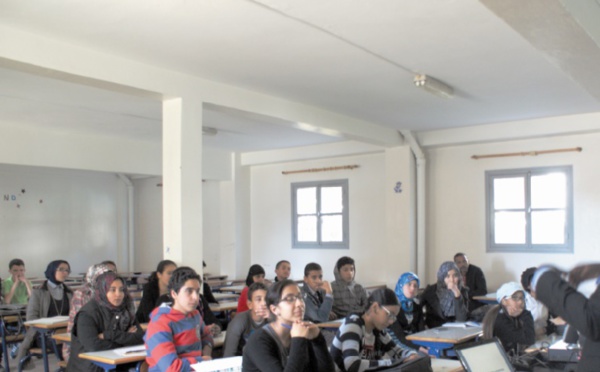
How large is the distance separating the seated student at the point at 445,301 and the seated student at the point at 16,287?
187 inches

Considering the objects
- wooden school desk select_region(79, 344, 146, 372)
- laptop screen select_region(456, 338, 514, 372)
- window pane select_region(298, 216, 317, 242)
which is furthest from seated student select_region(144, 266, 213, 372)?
window pane select_region(298, 216, 317, 242)

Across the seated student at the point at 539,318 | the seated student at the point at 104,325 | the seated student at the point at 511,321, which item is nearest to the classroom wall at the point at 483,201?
the seated student at the point at 539,318

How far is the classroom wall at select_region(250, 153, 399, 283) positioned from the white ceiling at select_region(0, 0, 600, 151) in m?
2.23

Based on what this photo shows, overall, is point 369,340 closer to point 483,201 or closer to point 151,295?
point 151,295

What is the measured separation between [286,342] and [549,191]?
249 inches

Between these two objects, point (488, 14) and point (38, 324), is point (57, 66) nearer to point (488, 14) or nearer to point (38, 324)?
point (38, 324)

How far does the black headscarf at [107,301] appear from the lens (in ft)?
13.7

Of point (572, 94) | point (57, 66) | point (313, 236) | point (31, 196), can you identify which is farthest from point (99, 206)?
point (572, 94)

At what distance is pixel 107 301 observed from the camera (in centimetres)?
418

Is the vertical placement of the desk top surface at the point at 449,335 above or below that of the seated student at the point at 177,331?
below

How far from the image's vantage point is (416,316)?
527cm

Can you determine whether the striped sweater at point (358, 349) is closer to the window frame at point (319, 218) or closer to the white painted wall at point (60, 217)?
the window frame at point (319, 218)

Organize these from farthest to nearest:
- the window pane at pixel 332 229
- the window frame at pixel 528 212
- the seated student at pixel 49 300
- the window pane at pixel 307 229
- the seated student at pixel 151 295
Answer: the window pane at pixel 307 229, the window pane at pixel 332 229, the window frame at pixel 528 212, the seated student at pixel 49 300, the seated student at pixel 151 295

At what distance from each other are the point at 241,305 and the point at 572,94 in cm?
412
